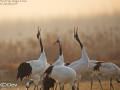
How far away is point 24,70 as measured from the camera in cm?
543

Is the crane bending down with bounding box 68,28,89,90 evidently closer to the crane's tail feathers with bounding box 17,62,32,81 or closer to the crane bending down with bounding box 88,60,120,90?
the crane bending down with bounding box 88,60,120,90

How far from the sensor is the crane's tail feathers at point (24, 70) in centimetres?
544

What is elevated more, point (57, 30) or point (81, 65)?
point (57, 30)

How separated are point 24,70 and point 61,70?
0.64 meters

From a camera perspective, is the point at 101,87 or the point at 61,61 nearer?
the point at 61,61

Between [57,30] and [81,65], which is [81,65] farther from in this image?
[57,30]

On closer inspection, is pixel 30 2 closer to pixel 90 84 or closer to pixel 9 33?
pixel 9 33

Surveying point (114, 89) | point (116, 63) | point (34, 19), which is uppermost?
point (34, 19)

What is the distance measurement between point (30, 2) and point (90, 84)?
173 centimetres

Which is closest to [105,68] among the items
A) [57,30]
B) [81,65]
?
[81,65]

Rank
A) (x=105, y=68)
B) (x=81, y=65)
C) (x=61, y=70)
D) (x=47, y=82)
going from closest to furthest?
(x=61, y=70)
(x=47, y=82)
(x=81, y=65)
(x=105, y=68)

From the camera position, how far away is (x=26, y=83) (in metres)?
5.94

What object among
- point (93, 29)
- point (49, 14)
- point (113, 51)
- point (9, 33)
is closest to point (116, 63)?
point (113, 51)

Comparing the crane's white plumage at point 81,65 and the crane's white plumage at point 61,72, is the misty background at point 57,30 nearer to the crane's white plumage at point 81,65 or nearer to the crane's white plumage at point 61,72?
the crane's white plumage at point 81,65
